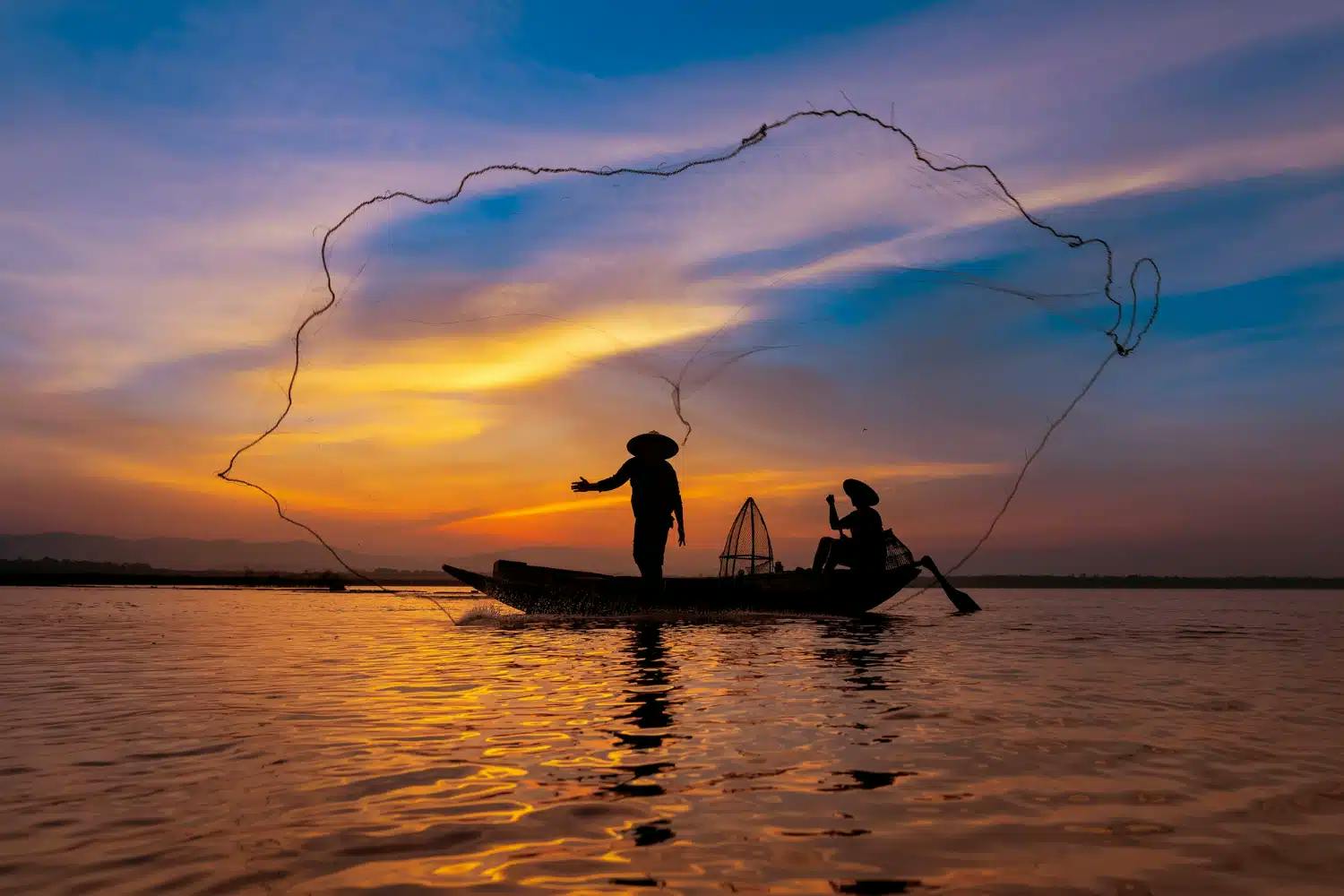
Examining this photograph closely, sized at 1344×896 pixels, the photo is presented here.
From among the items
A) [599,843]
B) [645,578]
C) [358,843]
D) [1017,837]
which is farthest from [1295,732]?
[645,578]

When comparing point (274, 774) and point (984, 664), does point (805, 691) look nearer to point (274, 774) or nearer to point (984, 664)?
point (984, 664)

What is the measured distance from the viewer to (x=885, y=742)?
7.82m

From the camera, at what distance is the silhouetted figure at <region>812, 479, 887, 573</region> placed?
2522 centimetres

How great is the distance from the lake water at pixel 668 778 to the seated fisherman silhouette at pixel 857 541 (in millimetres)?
10804

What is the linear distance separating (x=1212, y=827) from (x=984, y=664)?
9.54 m

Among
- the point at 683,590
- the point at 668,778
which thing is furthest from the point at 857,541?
the point at 668,778

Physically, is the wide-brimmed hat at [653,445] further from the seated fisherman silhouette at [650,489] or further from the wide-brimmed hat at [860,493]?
the wide-brimmed hat at [860,493]

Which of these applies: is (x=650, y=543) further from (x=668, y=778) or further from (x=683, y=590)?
(x=668, y=778)

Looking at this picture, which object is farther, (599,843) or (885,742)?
(885,742)

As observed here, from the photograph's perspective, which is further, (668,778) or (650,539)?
(650,539)

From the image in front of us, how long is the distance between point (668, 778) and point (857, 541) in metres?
19.8

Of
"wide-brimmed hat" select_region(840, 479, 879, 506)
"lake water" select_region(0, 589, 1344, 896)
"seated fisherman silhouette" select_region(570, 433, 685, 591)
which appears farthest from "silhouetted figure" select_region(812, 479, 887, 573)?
"lake water" select_region(0, 589, 1344, 896)

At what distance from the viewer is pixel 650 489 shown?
2250cm

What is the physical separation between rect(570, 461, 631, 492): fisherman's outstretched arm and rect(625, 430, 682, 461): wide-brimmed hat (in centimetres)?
44
